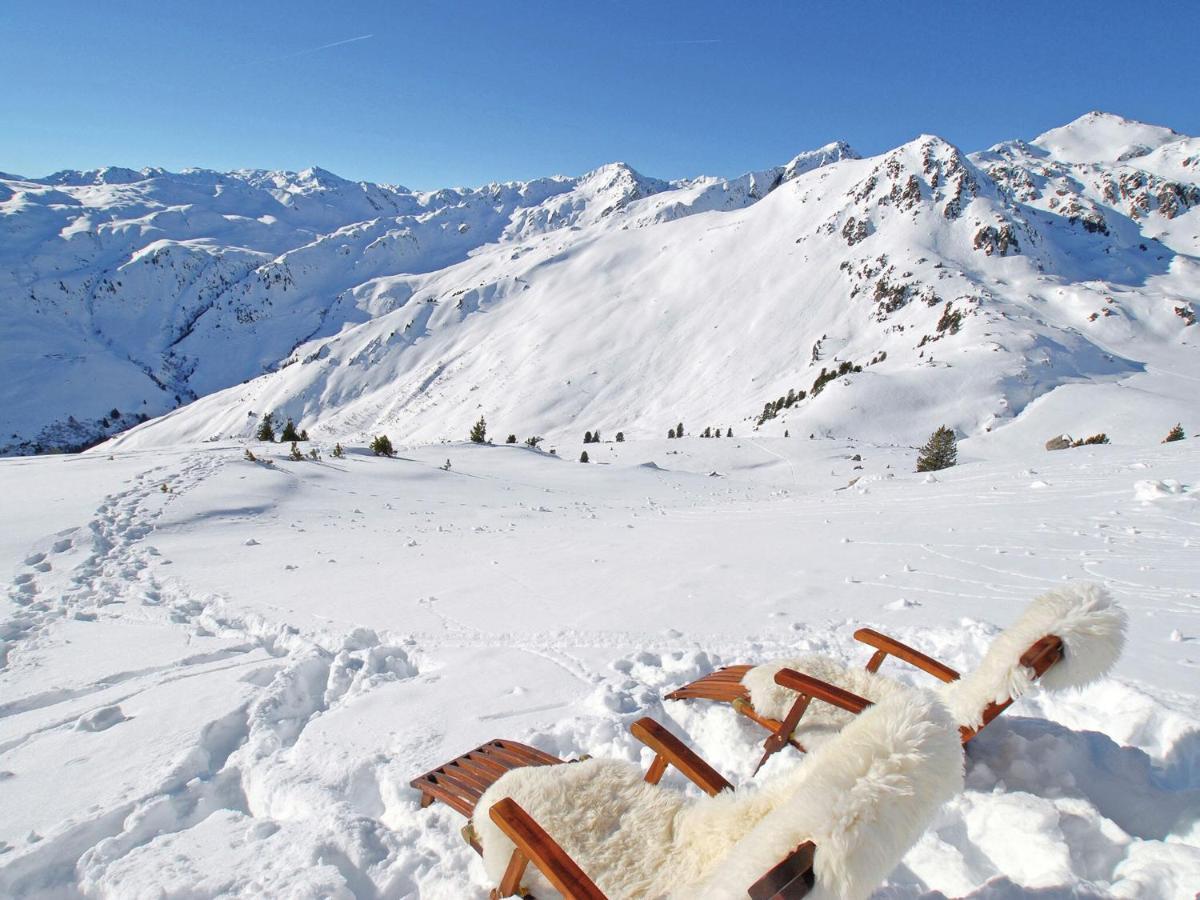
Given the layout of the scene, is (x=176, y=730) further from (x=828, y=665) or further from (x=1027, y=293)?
(x=1027, y=293)

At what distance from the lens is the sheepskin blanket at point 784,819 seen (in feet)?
5.46

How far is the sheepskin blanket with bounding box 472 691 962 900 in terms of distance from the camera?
1664mm

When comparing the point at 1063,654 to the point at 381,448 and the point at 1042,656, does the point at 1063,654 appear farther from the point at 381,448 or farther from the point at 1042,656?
the point at 381,448

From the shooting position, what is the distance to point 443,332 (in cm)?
13775

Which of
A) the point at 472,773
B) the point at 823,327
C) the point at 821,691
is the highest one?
the point at 823,327

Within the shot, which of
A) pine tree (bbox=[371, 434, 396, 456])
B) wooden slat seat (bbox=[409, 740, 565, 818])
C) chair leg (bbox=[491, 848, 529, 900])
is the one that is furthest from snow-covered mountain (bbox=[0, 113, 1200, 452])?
chair leg (bbox=[491, 848, 529, 900])

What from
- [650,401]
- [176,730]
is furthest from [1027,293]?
[176,730]

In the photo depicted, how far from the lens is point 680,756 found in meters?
2.77

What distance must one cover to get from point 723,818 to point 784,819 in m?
0.91

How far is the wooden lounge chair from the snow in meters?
0.63

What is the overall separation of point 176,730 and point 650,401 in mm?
79259

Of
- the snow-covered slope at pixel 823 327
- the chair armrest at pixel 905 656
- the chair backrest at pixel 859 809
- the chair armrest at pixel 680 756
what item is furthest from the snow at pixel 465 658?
the snow-covered slope at pixel 823 327

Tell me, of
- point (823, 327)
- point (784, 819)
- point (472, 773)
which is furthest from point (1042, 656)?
point (823, 327)

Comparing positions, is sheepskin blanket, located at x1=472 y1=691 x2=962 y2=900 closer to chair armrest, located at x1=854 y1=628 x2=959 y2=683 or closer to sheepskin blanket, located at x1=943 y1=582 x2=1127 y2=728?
sheepskin blanket, located at x1=943 y1=582 x2=1127 y2=728
